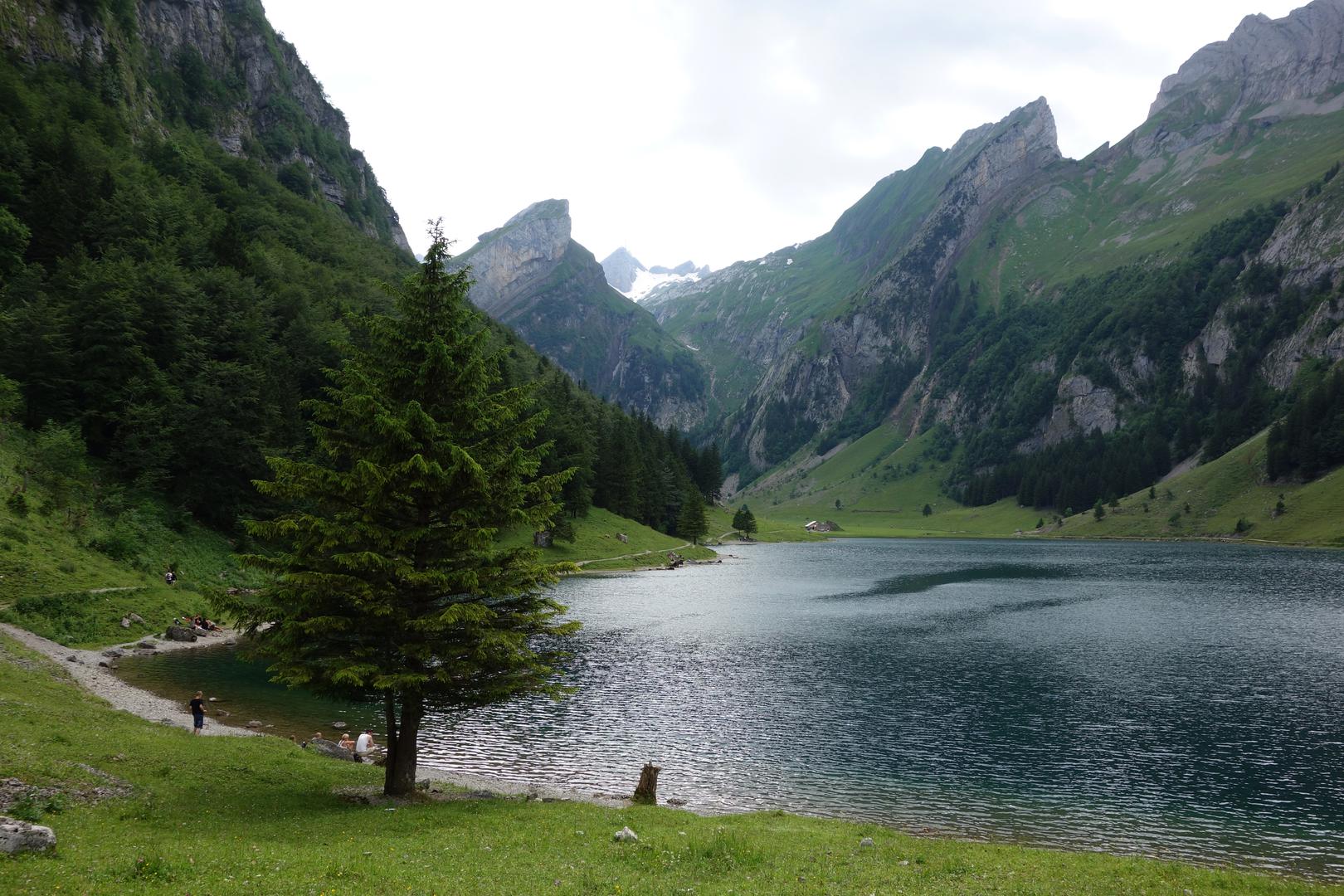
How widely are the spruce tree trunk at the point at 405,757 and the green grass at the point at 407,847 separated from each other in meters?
1.44

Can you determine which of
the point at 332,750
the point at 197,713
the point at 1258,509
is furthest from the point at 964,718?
the point at 1258,509

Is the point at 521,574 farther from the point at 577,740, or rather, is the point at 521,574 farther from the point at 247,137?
the point at 247,137

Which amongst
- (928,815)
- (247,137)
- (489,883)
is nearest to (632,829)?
(489,883)

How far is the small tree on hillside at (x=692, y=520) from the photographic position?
6378 inches

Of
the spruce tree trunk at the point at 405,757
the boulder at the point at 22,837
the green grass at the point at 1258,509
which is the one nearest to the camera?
the boulder at the point at 22,837

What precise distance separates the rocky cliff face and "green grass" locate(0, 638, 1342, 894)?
137 metres

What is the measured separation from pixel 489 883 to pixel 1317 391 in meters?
246

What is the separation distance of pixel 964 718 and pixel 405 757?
3170 cm

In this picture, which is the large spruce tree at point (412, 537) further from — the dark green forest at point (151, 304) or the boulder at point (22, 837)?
the boulder at point (22, 837)

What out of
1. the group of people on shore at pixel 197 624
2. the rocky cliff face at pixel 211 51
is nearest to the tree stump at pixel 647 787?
the group of people on shore at pixel 197 624

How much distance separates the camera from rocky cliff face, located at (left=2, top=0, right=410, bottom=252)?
115 metres

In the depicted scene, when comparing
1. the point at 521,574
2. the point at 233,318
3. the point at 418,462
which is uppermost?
the point at 233,318

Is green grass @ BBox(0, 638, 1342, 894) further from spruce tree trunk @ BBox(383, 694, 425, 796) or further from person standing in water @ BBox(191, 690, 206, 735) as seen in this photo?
person standing in water @ BBox(191, 690, 206, 735)

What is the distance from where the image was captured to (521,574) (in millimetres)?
24688
